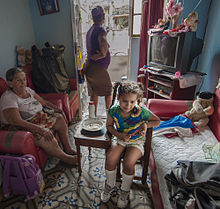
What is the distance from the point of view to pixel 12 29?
219 cm

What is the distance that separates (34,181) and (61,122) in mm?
636

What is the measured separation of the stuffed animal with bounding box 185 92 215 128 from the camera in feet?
5.15

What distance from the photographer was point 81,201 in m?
1.32

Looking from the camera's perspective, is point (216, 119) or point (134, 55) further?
point (134, 55)

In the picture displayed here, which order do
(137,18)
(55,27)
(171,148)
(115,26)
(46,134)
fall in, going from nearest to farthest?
(171,148) < (46,134) < (55,27) < (137,18) < (115,26)

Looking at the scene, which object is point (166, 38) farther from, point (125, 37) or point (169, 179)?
point (125, 37)

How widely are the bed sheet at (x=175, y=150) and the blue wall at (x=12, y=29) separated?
6.63 feet

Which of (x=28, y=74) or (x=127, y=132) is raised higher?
(x=28, y=74)

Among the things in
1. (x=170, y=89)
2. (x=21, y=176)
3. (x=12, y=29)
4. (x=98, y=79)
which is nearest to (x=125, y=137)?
(x=21, y=176)

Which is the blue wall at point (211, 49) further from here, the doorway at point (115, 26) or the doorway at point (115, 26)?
the doorway at point (115, 26)

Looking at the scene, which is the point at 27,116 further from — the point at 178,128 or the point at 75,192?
the point at 178,128

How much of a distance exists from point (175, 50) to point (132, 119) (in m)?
1.45

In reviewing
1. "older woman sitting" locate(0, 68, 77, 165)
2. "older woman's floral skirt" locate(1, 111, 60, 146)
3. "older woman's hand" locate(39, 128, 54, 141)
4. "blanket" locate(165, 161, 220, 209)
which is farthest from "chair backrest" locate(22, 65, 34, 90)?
"blanket" locate(165, 161, 220, 209)

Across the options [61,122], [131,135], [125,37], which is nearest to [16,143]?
[61,122]
